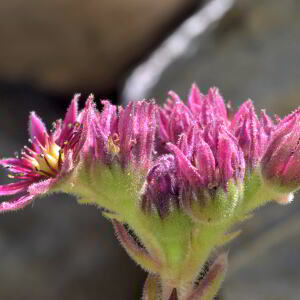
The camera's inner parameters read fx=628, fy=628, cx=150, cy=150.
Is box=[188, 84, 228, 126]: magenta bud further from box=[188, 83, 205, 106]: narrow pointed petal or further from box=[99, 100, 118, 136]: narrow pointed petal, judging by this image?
box=[99, 100, 118, 136]: narrow pointed petal

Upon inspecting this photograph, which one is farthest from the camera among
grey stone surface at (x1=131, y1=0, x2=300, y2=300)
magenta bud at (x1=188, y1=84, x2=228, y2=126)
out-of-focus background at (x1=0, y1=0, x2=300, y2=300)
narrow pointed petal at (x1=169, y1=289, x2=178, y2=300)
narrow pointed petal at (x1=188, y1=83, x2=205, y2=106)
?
out-of-focus background at (x1=0, y1=0, x2=300, y2=300)

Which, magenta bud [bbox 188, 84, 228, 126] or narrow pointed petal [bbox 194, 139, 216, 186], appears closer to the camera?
narrow pointed petal [bbox 194, 139, 216, 186]

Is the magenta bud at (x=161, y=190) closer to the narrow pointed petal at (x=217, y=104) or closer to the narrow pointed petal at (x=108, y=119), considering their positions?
the narrow pointed petal at (x=108, y=119)

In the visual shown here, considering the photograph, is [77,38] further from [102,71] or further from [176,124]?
[176,124]

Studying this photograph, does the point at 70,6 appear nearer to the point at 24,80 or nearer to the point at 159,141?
the point at 24,80

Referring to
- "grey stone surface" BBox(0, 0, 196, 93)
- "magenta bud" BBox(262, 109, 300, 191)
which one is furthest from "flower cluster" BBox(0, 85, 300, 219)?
"grey stone surface" BBox(0, 0, 196, 93)

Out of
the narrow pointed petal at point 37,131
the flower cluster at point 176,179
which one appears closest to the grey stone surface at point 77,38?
the narrow pointed petal at point 37,131
